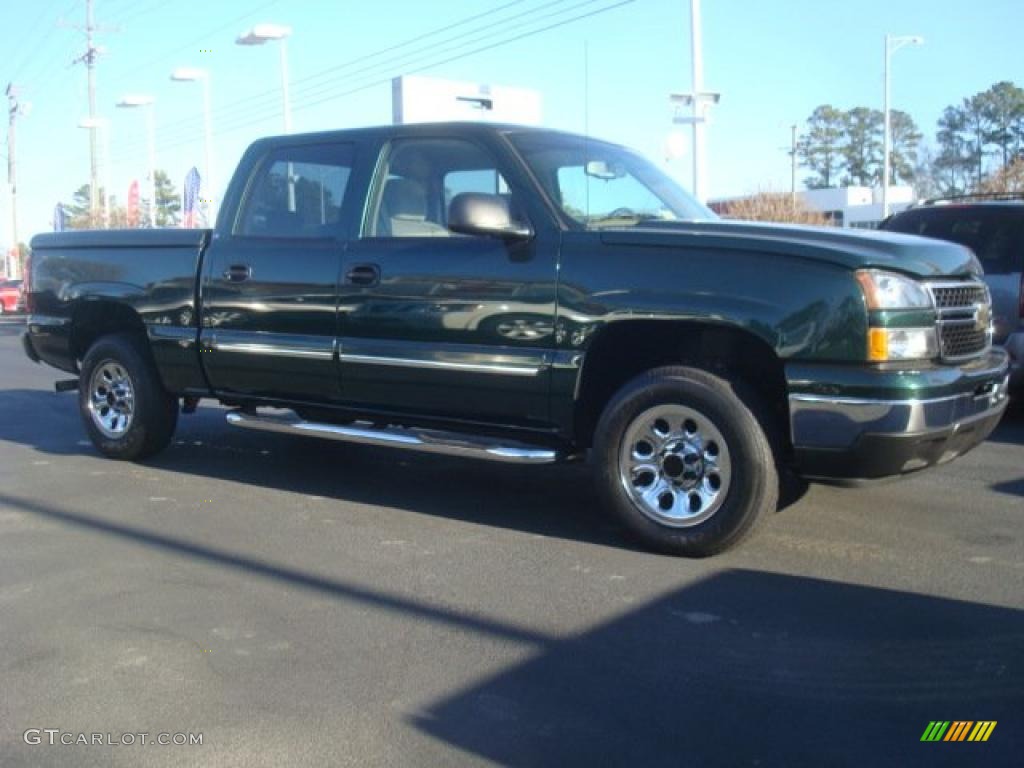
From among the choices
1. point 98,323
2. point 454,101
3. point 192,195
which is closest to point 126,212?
point 192,195

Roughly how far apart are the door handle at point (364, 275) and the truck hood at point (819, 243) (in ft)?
4.51

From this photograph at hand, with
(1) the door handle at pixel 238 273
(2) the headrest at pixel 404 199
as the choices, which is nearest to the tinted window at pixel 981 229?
(2) the headrest at pixel 404 199

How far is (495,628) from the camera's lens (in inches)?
169

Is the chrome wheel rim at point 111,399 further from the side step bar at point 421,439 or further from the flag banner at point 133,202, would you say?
the flag banner at point 133,202

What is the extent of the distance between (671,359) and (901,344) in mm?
1142

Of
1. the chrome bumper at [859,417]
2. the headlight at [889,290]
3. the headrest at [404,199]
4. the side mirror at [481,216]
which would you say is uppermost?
the headrest at [404,199]

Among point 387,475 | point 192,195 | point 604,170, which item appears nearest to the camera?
point 604,170

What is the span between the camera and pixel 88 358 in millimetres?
7621

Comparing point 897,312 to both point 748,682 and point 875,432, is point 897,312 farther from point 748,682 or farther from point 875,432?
point 748,682

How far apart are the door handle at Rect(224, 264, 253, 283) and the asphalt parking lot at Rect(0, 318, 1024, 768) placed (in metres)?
1.31

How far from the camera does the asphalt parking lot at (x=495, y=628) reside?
3387mm

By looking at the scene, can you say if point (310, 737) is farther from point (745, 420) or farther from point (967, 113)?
point (967, 113)

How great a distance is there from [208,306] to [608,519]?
2796mm

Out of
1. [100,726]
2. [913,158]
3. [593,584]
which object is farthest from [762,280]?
[913,158]
